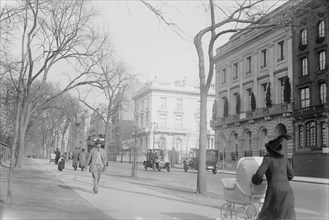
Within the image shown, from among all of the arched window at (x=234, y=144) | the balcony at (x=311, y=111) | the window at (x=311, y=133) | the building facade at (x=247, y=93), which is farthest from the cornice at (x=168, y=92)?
the window at (x=311, y=133)

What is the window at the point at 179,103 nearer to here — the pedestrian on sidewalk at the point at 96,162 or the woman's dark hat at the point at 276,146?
the pedestrian on sidewalk at the point at 96,162

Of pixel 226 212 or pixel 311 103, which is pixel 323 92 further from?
pixel 226 212

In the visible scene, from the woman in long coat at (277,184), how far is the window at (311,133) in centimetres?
2947

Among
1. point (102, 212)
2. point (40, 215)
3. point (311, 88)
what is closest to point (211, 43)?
point (102, 212)

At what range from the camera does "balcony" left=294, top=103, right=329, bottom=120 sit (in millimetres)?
32719

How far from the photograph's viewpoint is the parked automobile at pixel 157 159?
37.3 metres

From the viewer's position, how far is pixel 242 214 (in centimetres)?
669

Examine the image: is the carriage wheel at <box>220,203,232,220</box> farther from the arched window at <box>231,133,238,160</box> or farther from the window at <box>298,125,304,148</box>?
the window at <box>298,125,304,148</box>

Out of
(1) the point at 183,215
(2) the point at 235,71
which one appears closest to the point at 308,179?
(2) the point at 235,71

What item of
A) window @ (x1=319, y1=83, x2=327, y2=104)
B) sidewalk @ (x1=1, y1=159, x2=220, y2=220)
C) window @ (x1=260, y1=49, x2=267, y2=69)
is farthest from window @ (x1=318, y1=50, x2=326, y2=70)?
sidewalk @ (x1=1, y1=159, x2=220, y2=220)

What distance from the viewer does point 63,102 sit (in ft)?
119

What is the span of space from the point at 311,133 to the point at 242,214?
29.4 m

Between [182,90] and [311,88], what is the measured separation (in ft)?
55.2

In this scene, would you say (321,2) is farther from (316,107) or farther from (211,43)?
(316,107)
